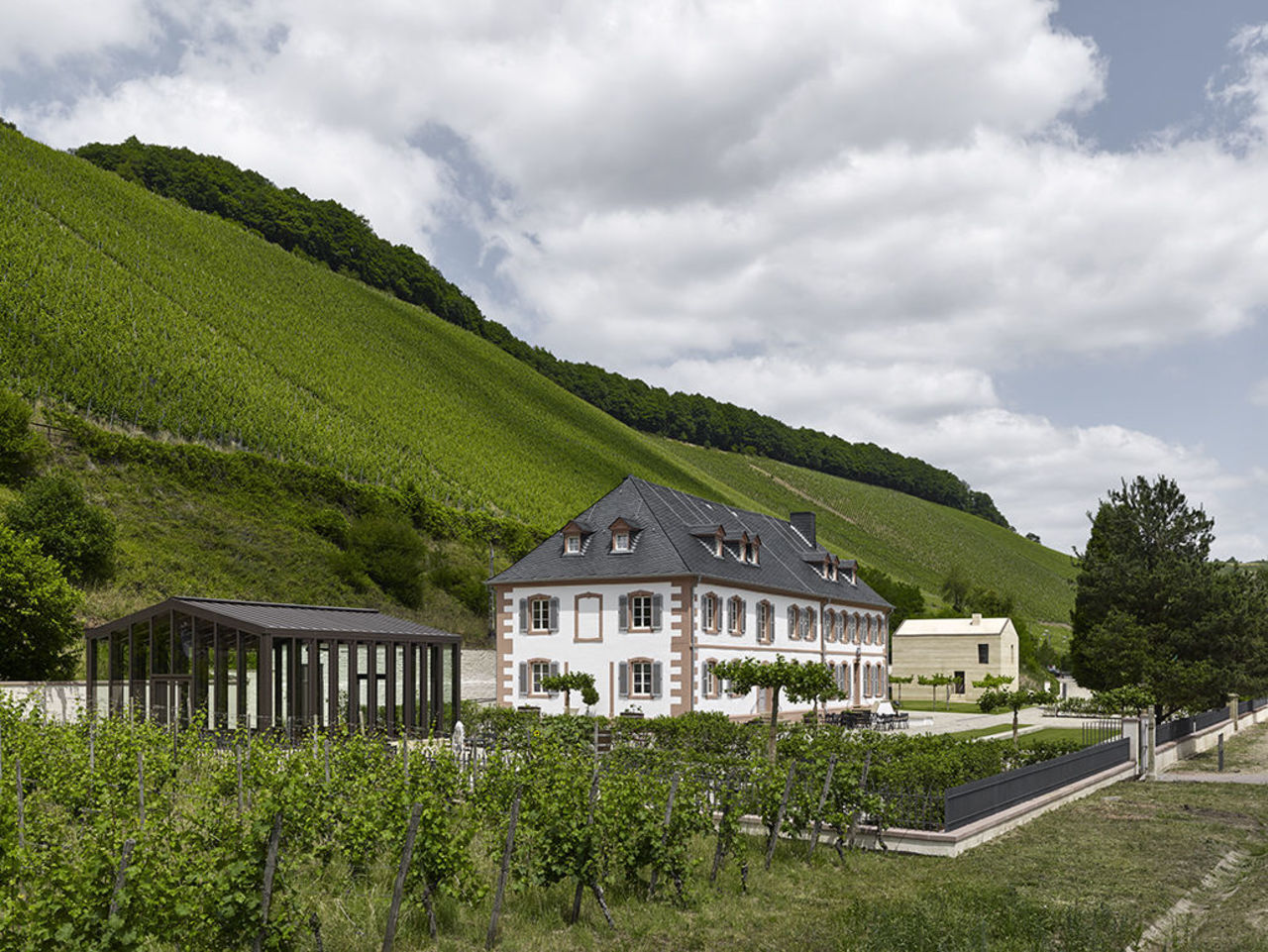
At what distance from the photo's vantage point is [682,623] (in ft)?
125

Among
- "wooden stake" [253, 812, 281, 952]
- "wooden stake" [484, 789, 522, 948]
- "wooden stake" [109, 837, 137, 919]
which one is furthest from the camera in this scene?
"wooden stake" [484, 789, 522, 948]

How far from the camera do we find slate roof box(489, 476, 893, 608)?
130 feet

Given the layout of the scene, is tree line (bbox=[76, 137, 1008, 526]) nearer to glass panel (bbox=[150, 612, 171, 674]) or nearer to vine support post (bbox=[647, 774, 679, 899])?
glass panel (bbox=[150, 612, 171, 674])

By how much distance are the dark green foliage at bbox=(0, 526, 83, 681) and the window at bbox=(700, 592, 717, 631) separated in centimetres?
2022

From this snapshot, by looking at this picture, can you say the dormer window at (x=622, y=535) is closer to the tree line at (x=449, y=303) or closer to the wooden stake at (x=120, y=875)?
the wooden stake at (x=120, y=875)

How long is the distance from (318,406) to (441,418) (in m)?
14.6

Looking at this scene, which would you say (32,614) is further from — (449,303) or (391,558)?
(449,303)

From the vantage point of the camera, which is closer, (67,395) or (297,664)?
(297,664)

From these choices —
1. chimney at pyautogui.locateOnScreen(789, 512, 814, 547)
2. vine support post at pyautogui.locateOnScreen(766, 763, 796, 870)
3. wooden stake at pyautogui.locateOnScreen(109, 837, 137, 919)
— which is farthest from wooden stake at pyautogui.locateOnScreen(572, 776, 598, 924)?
chimney at pyautogui.locateOnScreen(789, 512, 814, 547)

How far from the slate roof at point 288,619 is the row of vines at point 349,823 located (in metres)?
5.71

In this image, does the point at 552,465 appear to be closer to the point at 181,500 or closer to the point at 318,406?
the point at 318,406

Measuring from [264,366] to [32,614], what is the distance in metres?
46.0

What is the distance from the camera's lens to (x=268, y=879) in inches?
344

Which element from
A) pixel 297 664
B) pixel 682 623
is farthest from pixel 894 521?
pixel 297 664
